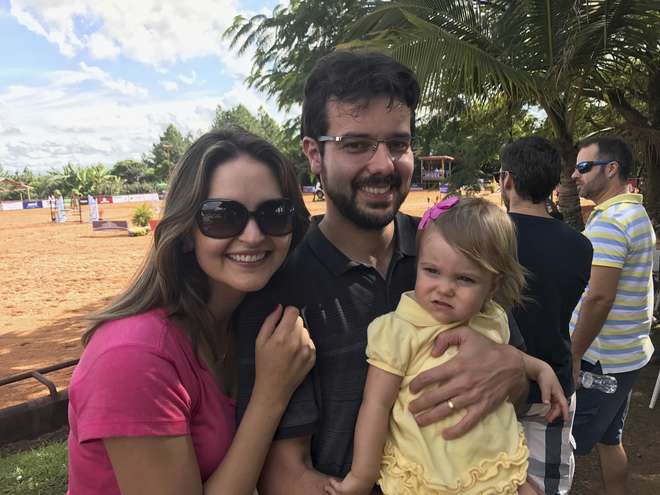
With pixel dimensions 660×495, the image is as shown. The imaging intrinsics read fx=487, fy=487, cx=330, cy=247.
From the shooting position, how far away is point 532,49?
594 centimetres

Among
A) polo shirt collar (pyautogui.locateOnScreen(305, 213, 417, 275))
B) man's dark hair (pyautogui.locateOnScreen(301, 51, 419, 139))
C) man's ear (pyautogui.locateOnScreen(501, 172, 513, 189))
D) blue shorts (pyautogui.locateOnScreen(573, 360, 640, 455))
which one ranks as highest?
man's dark hair (pyautogui.locateOnScreen(301, 51, 419, 139))

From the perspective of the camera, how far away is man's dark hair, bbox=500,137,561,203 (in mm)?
2826

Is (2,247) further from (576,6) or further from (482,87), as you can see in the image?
(576,6)

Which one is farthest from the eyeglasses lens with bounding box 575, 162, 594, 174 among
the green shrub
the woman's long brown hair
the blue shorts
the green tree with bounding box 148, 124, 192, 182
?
the green tree with bounding box 148, 124, 192, 182

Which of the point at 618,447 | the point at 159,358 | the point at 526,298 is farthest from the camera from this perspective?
the point at 618,447

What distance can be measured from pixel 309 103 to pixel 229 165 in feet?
1.34

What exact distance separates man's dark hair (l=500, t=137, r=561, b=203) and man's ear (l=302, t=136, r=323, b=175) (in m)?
1.57

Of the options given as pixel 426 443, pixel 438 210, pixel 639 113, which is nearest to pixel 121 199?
pixel 639 113

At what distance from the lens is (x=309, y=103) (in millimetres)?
1777

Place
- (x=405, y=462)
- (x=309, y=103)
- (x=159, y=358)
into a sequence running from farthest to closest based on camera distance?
(x=309, y=103)
(x=405, y=462)
(x=159, y=358)

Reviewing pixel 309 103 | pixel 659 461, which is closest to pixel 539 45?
pixel 659 461

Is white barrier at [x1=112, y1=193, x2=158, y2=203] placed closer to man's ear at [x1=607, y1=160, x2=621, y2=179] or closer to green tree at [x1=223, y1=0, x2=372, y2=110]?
green tree at [x1=223, y1=0, x2=372, y2=110]

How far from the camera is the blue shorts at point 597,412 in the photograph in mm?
3121

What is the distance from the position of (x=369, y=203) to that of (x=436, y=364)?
1.88 feet
